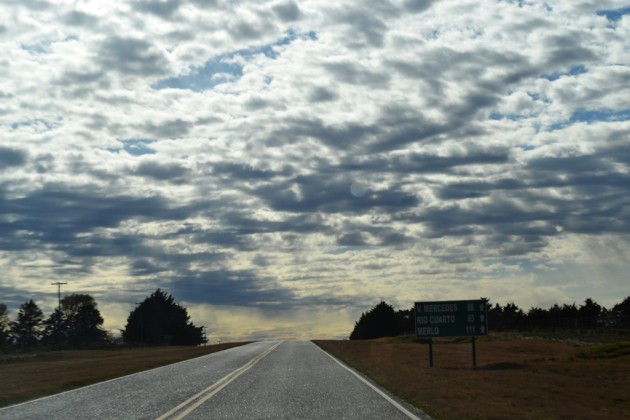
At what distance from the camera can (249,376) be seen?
3095cm

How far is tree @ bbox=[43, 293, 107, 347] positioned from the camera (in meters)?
174

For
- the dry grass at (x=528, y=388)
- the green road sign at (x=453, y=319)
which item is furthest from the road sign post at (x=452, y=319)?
the dry grass at (x=528, y=388)

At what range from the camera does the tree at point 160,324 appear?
154 m

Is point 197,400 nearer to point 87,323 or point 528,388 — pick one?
point 528,388

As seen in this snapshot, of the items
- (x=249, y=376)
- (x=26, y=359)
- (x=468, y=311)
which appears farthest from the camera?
(x=26, y=359)

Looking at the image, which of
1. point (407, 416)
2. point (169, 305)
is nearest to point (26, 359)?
point (407, 416)

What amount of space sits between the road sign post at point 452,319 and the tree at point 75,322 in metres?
145

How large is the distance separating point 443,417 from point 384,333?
5968 inches

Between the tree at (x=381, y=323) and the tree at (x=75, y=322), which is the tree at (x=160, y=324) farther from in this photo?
the tree at (x=381, y=323)

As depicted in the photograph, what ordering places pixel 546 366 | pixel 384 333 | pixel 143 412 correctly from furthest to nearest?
1. pixel 384 333
2. pixel 546 366
3. pixel 143 412

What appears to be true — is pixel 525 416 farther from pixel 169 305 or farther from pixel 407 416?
pixel 169 305

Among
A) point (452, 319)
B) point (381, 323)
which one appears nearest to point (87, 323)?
point (381, 323)

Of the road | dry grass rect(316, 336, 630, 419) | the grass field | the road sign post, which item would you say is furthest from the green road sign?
the road

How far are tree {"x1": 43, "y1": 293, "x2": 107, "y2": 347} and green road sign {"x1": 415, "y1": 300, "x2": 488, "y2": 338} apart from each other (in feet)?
474
